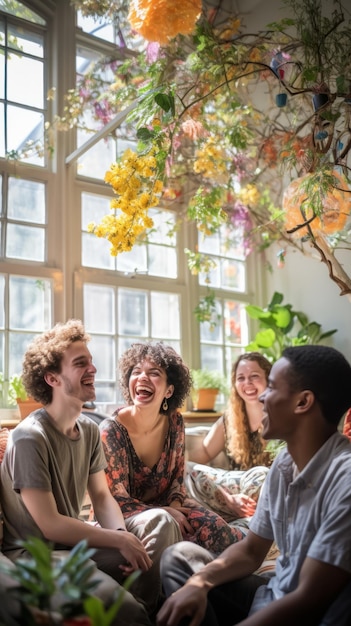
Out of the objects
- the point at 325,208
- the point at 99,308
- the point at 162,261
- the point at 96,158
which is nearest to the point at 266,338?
the point at 162,261

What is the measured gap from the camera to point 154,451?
120 inches

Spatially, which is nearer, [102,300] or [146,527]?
[146,527]

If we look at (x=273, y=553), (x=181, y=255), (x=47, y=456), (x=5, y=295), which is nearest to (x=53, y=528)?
(x=47, y=456)

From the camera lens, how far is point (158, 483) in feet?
9.85

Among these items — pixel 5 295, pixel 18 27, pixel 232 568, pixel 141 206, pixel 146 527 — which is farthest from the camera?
pixel 18 27

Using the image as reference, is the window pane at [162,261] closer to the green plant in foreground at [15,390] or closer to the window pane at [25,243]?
the window pane at [25,243]

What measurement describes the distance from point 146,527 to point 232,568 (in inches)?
32.0

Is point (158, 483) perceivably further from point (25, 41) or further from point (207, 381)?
point (25, 41)

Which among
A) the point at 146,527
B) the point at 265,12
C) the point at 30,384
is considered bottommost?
the point at 146,527

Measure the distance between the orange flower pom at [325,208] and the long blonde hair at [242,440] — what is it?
3.60 ft

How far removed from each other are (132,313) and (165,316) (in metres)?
0.31

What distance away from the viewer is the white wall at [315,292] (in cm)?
479

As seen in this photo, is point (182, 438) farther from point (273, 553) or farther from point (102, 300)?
point (102, 300)

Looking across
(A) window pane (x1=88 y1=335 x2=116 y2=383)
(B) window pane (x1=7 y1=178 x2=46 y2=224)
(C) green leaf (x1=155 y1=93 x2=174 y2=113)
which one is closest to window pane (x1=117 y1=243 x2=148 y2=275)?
(A) window pane (x1=88 y1=335 x2=116 y2=383)
